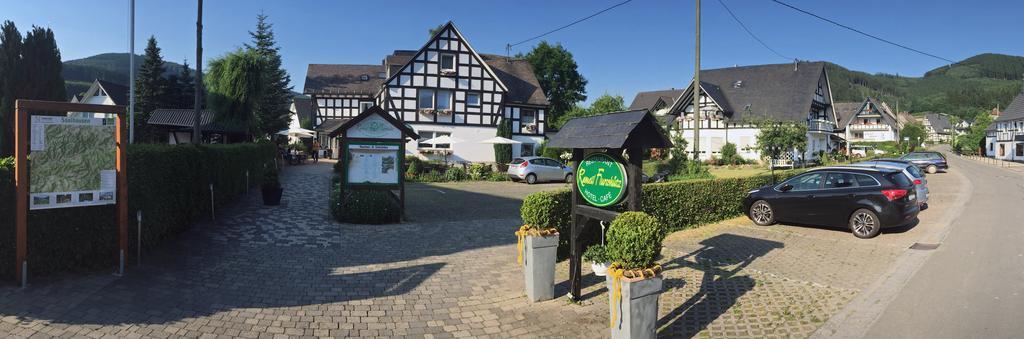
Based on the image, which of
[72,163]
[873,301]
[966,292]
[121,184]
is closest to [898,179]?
[966,292]

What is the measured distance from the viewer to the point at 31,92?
2058cm

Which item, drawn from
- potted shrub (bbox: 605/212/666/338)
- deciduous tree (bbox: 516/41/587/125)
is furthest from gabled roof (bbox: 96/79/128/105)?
potted shrub (bbox: 605/212/666/338)

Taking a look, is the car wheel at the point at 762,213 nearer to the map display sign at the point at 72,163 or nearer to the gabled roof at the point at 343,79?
the map display sign at the point at 72,163

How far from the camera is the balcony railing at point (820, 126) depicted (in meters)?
39.1

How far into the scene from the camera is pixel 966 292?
654cm

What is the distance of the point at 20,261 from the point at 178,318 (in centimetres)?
218

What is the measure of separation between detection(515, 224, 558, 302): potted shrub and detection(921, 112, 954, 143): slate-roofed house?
458 feet

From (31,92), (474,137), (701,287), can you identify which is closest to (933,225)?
(701,287)

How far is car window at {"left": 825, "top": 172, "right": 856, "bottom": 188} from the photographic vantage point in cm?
1071

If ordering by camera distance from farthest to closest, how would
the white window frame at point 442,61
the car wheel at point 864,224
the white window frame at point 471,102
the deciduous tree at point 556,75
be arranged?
the deciduous tree at point 556,75 → the white window frame at point 471,102 → the white window frame at point 442,61 → the car wheel at point 864,224

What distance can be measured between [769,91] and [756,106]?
1916 mm

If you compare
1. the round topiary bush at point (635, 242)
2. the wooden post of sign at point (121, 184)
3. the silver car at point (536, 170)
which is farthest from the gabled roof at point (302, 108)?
the round topiary bush at point (635, 242)

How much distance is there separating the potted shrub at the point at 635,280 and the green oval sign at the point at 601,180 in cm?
88

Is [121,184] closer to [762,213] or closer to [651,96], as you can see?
[762,213]
